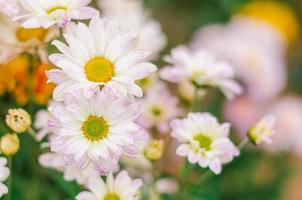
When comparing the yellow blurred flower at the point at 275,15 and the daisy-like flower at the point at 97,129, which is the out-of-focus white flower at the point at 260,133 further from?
the yellow blurred flower at the point at 275,15

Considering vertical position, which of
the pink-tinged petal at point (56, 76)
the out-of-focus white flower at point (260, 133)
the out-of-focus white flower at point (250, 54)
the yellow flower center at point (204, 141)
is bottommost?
the pink-tinged petal at point (56, 76)

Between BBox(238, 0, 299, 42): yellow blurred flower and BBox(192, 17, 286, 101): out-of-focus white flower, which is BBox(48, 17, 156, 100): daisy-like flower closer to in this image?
BBox(192, 17, 286, 101): out-of-focus white flower

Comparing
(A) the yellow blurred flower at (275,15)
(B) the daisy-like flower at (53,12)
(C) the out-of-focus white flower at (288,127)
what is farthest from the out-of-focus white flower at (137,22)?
(A) the yellow blurred flower at (275,15)

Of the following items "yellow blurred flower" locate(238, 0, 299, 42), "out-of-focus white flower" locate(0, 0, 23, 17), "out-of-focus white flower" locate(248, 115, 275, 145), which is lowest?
"out-of-focus white flower" locate(248, 115, 275, 145)

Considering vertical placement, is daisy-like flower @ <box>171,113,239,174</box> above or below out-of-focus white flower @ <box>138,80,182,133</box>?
below

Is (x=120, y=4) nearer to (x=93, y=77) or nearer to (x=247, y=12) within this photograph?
(x=93, y=77)

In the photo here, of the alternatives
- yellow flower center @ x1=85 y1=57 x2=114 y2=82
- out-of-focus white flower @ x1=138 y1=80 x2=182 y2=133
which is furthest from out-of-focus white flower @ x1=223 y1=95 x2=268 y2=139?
yellow flower center @ x1=85 y1=57 x2=114 y2=82
